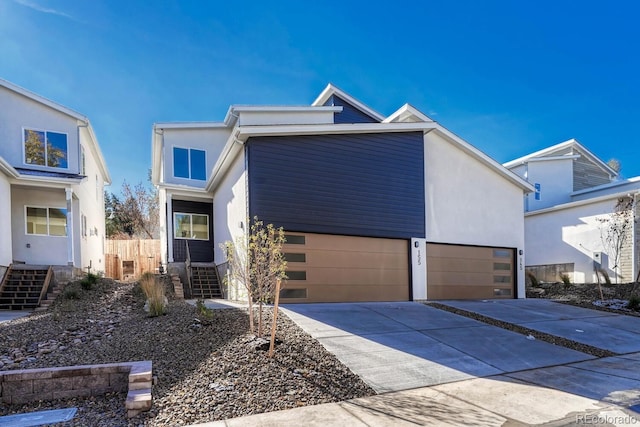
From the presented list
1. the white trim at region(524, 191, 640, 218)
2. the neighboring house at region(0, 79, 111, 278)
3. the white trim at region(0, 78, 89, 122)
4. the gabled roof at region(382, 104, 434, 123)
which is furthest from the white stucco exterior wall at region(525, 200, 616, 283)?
the white trim at region(0, 78, 89, 122)

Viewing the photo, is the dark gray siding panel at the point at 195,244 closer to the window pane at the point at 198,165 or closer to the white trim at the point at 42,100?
the window pane at the point at 198,165

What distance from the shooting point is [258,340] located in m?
5.77

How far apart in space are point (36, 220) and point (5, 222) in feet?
6.61

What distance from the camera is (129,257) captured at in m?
20.4

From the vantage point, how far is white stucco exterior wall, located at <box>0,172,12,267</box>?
36.9ft

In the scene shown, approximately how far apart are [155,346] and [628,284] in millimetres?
16781

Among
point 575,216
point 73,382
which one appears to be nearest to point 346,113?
point 575,216

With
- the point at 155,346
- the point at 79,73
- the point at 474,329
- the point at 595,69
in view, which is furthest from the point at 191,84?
the point at 595,69

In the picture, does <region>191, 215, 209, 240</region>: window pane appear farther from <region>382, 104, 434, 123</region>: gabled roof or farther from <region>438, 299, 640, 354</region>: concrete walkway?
<region>438, 299, 640, 354</region>: concrete walkway

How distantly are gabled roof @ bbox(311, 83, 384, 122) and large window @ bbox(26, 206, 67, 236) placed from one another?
11.0 m

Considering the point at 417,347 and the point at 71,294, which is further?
the point at 71,294

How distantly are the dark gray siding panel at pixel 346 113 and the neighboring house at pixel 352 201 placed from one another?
0.10m

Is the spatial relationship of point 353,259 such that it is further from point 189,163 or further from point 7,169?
point 7,169

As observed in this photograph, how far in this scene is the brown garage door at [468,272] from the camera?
12.2m
